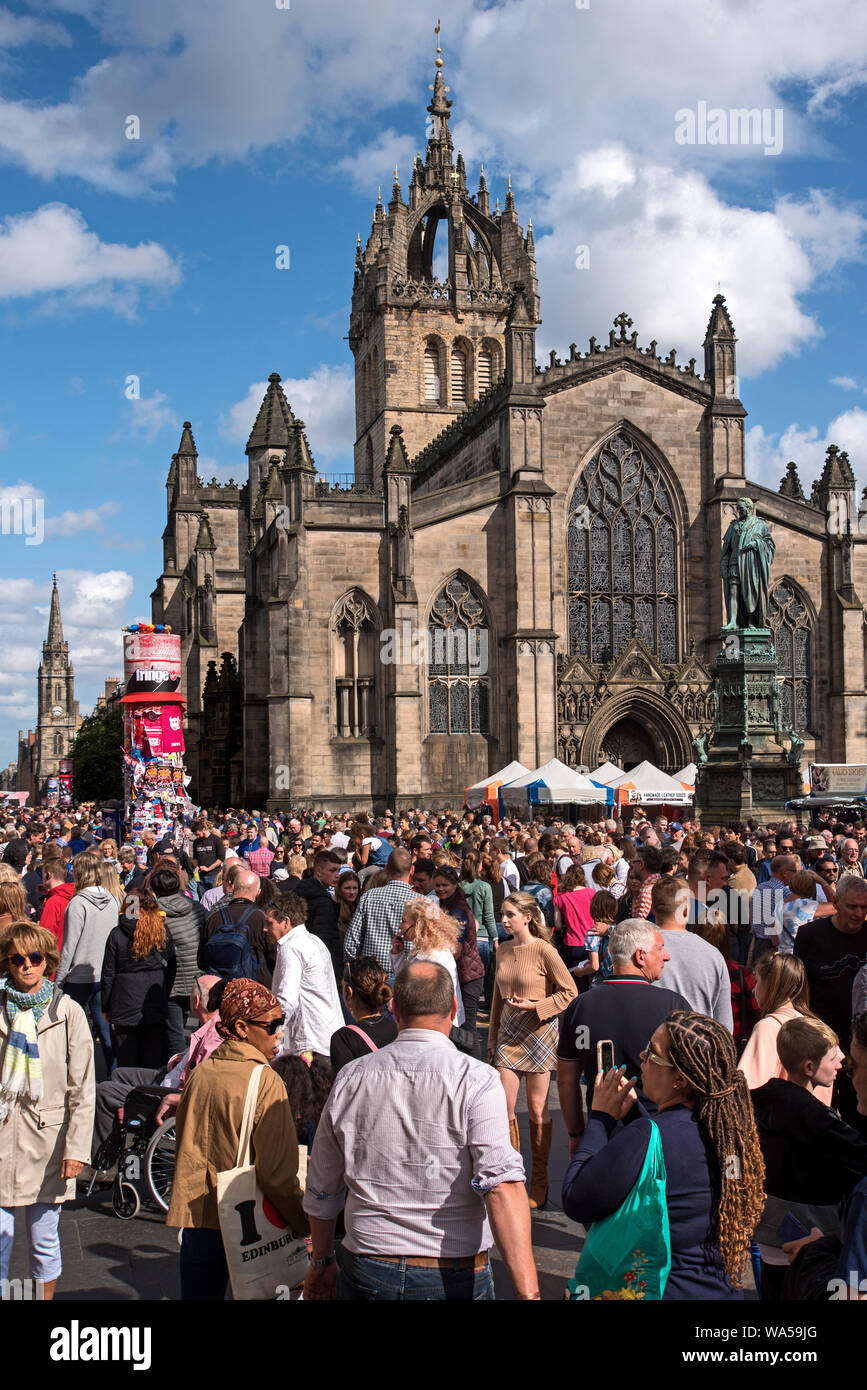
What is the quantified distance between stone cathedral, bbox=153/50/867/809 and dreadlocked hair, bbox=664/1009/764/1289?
29.5 meters

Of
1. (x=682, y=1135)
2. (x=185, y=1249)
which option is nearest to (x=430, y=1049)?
(x=682, y=1135)

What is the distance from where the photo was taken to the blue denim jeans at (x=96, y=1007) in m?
8.29

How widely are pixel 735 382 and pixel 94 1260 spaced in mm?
35164

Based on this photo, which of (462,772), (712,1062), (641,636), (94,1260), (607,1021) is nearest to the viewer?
(712,1062)

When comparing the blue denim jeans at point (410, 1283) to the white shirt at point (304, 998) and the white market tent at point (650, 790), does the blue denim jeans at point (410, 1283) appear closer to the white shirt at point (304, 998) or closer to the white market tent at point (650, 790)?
the white shirt at point (304, 998)

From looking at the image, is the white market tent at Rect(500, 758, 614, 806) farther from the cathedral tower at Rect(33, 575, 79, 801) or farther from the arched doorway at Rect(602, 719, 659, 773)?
the cathedral tower at Rect(33, 575, 79, 801)

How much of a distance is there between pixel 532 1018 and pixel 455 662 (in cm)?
2772

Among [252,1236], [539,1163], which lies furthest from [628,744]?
[252,1236]

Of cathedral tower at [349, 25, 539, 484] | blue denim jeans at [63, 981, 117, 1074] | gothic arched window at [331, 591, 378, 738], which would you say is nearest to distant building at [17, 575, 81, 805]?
cathedral tower at [349, 25, 539, 484]

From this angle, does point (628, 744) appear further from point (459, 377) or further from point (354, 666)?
point (459, 377)

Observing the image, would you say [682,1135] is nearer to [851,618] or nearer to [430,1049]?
[430,1049]

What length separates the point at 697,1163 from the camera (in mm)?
3270

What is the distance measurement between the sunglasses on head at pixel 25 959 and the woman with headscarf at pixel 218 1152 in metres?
1.06
